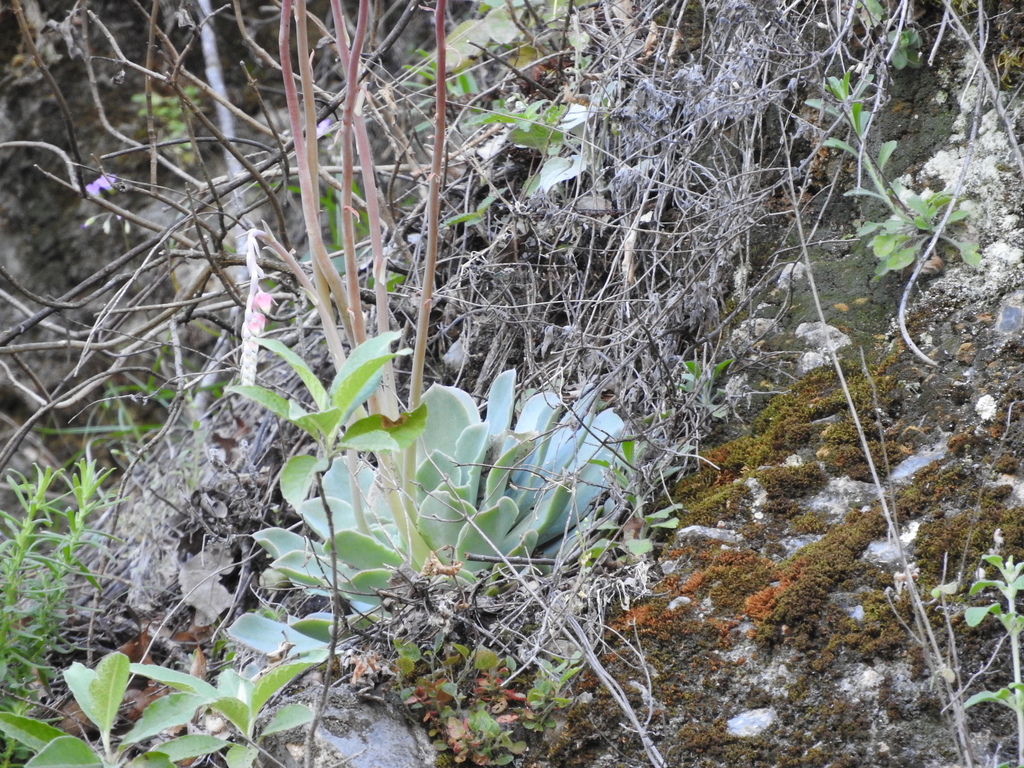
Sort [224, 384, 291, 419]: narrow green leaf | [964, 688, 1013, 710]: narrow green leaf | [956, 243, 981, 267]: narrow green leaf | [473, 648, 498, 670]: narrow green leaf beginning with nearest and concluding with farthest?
[964, 688, 1013, 710]: narrow green leaf < [224, 384, 291, 419]: narrow green leaf < [473, 648, 498, 670]: narrow green leaf < [956, 243, 981, 267]: narrow green leaf

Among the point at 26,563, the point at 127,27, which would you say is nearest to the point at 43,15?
the point at 127,27

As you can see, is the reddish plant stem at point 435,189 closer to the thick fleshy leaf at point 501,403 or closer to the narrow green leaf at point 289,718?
the thick fleshy leaf at point 501,403

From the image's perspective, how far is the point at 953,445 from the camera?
58.3 inches

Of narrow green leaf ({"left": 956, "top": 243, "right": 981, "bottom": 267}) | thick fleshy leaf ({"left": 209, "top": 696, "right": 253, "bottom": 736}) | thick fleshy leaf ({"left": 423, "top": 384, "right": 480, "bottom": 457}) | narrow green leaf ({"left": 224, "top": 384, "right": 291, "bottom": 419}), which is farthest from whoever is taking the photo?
thick fleshy leaf ({"left": 423, "top": 384, "right": 480, "bottom": 457})

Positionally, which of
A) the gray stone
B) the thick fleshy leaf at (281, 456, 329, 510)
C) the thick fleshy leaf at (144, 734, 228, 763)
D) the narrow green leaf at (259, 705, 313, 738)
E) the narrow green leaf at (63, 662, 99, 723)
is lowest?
the gray stone

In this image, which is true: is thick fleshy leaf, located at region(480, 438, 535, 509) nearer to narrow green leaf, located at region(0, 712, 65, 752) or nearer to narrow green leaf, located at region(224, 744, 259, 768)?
narrow green leaf, located at region(224, 744, 259, 768)

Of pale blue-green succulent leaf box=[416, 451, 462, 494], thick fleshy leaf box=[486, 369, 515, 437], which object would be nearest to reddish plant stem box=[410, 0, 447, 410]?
pale blue-green succulent leaf box=[416, 451, 462, 494]

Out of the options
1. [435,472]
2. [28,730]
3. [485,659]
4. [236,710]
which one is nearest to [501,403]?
[435,472]

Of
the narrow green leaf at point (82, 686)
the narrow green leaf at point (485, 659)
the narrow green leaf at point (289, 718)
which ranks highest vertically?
the narrow green leaf at point (82, 686)

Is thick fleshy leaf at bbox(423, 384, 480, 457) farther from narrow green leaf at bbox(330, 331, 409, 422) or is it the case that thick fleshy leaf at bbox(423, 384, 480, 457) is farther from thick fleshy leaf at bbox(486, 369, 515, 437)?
narrow green leaf at bbox(330, 331, 409, 422)

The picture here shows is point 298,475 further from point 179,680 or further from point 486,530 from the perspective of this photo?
point 486,530

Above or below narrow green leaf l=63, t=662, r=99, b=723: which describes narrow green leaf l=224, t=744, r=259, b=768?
below

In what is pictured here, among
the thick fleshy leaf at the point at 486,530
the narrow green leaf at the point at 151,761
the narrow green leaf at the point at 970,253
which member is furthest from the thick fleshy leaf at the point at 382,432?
the narrow green leaf at the point at 970,253

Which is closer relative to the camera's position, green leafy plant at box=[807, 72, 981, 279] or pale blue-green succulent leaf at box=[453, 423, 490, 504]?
green leafy plant at box=[807, 72, 981, 279]
